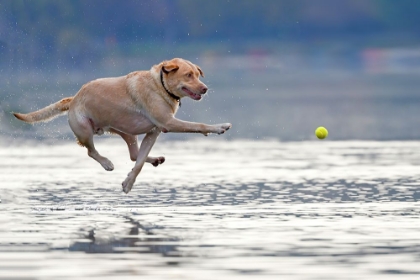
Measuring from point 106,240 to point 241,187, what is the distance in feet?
14.5

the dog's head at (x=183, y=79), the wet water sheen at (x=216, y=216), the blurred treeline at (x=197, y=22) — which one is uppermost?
the blurred treeline at (x=197, y=22)

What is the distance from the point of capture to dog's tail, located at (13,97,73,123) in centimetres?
1495

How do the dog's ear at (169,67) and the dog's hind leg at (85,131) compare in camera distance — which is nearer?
the dog's ear at (169,67)

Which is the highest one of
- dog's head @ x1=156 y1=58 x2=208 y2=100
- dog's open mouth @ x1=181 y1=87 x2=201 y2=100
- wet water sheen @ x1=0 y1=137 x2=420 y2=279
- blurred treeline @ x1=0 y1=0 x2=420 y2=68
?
blurred treeline @ x1=0 y1=0 x2=420 y2=68

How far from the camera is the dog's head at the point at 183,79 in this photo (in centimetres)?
1367

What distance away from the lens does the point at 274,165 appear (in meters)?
18.5

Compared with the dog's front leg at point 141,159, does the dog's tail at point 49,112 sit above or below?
above

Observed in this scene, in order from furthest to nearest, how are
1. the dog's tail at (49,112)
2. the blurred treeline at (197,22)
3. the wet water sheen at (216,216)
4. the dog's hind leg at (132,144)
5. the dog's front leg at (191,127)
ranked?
the blurred treeline at (197,22) → the dog's tail at (49,112) → the dog's hind leg at (132,144) → the dog's front leg at (191,127) → the wet water sheen at (216,216)

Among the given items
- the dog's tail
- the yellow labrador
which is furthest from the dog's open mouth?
the dog's tail

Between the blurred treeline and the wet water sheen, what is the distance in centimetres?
5108

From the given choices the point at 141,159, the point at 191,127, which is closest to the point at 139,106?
the point at 141,159

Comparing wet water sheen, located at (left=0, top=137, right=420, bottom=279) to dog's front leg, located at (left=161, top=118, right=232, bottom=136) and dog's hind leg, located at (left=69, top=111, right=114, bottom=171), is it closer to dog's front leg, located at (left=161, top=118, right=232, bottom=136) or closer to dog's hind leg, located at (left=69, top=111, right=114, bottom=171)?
dog's hind leg, located at (left=69, top=111, right=114, bottom=171)

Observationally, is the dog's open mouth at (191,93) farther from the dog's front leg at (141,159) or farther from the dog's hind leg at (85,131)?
the dog's hind leg at (85,131)

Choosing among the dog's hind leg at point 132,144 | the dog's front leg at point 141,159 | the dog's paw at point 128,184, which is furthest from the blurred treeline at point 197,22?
the dog's paw at point 128,184
